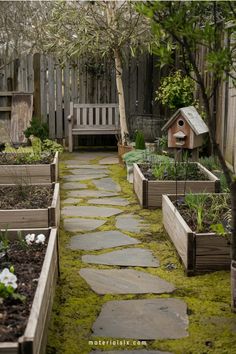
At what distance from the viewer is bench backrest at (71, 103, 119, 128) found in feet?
34.2

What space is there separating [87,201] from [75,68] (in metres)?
4.97

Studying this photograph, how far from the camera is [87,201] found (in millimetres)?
6312

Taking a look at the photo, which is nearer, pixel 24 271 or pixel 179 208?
pixel 24 271

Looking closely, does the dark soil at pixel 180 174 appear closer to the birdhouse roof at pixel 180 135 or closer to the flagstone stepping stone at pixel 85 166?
the birdhouse roof at pixel 180 135

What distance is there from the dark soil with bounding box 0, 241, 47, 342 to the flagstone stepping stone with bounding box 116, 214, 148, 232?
63.6 inches

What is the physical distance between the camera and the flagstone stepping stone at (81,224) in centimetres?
517

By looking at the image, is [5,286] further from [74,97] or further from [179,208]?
[74,97]

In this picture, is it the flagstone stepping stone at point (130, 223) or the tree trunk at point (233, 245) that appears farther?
the flagstone stepping stone at point (130, 223)

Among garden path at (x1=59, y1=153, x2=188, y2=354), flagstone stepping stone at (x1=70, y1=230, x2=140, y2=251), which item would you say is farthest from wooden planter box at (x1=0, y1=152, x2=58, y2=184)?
flagstone stepping stone at (x1=70, y1=230, x2=140, y2=251)

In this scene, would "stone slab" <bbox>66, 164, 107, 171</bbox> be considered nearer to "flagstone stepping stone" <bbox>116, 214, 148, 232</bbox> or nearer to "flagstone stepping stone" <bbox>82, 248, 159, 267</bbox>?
"flagstone stepping stone" <bbox>116, 214, 148, 232</bbox>

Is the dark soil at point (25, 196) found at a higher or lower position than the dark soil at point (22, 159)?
lower

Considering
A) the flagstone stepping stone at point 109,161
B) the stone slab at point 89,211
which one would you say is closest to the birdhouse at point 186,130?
the stone slab at point 89,211

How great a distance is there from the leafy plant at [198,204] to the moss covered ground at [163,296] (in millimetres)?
386

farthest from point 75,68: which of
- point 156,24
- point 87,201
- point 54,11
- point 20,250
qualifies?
point 156,24
